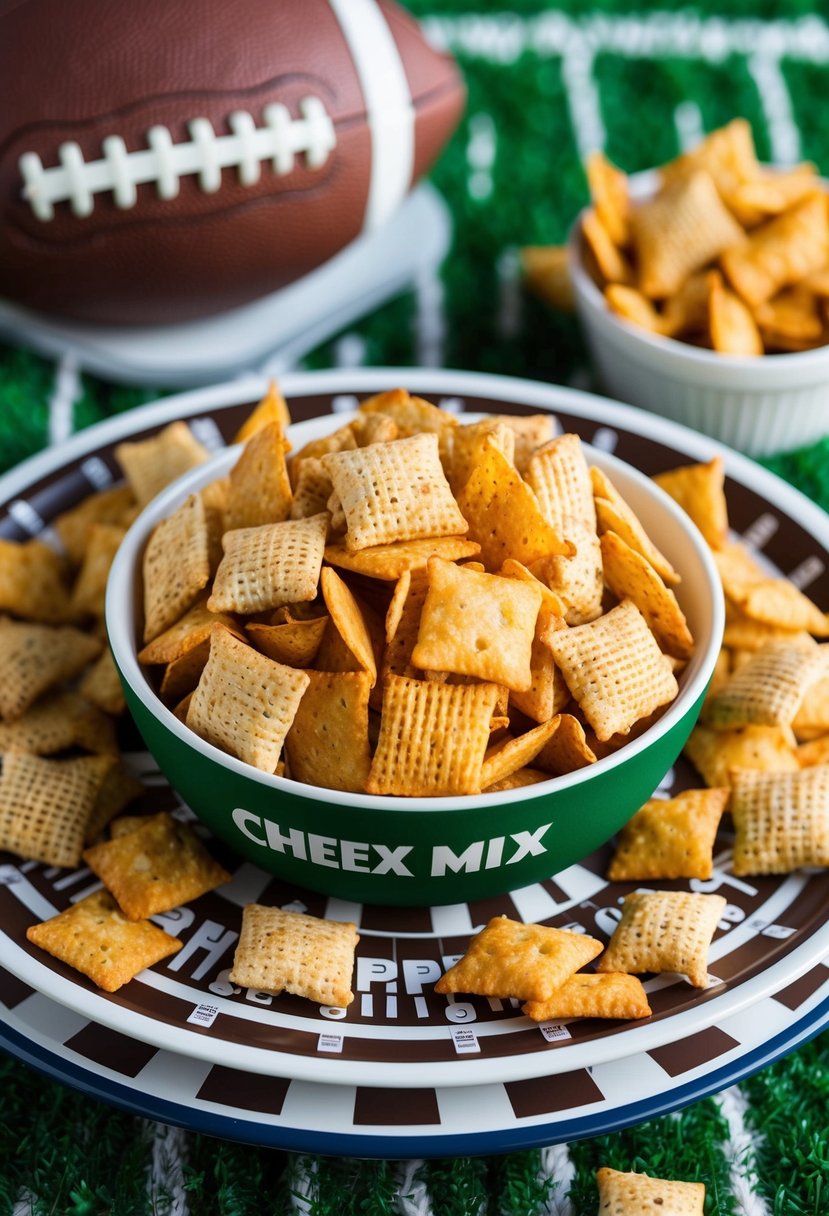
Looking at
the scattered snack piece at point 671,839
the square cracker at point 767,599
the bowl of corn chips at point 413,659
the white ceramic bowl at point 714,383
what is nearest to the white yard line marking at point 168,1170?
the bowl of corn chips at point 413,659

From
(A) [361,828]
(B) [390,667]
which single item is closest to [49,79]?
(B) [390,667]

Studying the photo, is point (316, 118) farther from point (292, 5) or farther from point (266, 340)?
point (266, 340)

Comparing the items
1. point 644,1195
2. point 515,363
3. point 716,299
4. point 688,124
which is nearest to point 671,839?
point 644,1195

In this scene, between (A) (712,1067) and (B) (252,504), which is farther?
(B) (252,504)

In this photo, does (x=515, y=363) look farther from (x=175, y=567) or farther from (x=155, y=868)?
(x=155, y=868)

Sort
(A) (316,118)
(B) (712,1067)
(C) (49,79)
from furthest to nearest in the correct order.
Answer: (A) (316,118) → (C) (49,79) → (B) (712,1067)

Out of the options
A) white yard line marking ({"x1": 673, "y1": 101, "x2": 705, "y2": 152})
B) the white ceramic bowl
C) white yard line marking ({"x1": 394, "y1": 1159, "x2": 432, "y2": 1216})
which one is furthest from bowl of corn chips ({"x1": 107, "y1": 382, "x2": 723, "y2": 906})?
white yard line marking ({"x1": 673, "y1": 101, "x2": 705, "y2": 152})

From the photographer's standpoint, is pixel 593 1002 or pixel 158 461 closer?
pixel 593 1002
